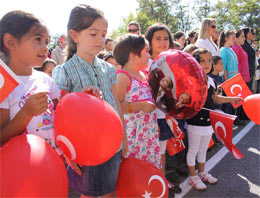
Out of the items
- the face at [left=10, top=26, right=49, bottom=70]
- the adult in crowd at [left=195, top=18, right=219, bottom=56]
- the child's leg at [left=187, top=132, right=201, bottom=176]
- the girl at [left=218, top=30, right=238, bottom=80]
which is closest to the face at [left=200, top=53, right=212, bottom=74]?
the child's leg at [left=187, top=132, right=201, bottom=176]

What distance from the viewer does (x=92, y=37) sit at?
1572 millimetres

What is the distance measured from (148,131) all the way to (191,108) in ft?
2.13

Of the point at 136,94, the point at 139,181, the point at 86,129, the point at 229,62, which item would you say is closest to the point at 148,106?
the point at 136,94

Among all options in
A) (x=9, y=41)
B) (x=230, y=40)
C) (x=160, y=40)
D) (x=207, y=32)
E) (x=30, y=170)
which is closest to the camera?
(x=30, y=170)

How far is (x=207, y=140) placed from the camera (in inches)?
109

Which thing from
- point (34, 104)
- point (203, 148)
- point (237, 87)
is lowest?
point (203, 148)

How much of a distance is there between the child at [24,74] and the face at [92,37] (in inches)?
9.7

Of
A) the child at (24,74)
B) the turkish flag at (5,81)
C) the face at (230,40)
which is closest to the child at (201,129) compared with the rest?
the child at (24,74)

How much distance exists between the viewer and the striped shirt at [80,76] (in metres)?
1.58

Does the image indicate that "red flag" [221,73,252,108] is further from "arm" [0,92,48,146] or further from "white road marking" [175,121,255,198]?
"arm" [0,92,48,146]

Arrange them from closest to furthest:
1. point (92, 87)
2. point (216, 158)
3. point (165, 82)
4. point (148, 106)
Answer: point (92, 87)
point (165, 82)
point (148, 106)
point (216, 158)

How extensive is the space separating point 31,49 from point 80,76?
14.8 inches

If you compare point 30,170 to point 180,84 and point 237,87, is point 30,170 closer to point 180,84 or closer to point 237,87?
point 180,84

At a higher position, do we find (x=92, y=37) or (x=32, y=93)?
(x=92, y=37)
